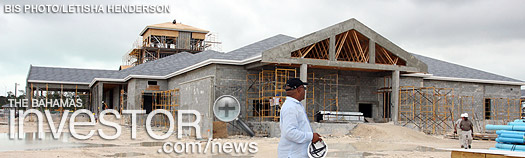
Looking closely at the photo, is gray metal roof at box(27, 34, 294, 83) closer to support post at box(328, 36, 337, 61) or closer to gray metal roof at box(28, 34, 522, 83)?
gray metal roof at box(28, 34, 522, 83)

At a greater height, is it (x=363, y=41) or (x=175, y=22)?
(x=175, y=22)

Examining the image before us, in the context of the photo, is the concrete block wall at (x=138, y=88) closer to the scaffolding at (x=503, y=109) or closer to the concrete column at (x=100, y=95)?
→ the concrete column at (x=100, y=95)

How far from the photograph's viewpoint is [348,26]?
78.2 feet

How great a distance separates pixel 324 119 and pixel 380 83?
508 cm

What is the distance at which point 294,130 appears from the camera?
5.43m

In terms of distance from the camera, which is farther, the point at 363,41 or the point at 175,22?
the point at 175,22

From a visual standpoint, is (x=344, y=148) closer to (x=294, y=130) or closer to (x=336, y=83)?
(x=336, y=83)

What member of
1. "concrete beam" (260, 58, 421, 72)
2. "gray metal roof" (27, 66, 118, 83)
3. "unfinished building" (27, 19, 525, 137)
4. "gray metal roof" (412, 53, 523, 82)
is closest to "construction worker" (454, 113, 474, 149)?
"unfinished building" (27, 19, 525, 137)

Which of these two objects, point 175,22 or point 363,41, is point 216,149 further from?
point 175,22

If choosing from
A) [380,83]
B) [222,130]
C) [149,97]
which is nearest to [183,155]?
[222,130]

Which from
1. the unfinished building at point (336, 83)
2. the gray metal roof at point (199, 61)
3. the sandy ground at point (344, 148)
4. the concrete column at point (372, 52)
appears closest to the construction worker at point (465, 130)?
the sandy ground at point (344, 148)

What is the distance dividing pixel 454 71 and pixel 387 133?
12578 millimetres

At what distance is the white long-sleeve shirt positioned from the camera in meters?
5.46

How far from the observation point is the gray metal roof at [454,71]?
31.4m
